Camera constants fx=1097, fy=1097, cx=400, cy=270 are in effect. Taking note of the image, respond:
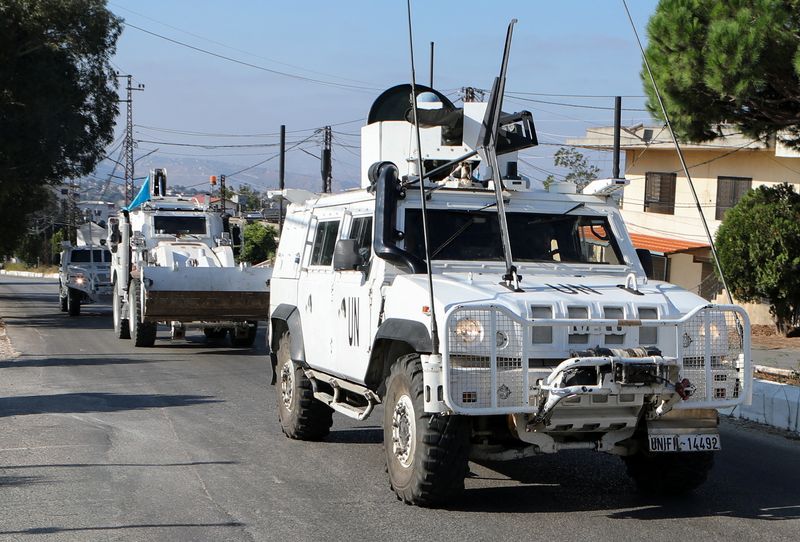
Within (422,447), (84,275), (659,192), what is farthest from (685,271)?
(422,447)

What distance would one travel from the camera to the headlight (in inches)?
269

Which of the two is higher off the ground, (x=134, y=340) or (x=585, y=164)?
(x=585, y=164)

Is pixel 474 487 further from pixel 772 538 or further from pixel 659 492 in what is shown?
pixel 772 538

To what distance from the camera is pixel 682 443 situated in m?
7.23

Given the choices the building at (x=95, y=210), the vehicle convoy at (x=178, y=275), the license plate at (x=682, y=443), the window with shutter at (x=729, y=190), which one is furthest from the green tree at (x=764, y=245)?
the building at (x=95, y=210)

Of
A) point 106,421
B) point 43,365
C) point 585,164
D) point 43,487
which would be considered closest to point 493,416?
point 43,487

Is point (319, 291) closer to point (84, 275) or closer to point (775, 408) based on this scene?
point (775, 408)

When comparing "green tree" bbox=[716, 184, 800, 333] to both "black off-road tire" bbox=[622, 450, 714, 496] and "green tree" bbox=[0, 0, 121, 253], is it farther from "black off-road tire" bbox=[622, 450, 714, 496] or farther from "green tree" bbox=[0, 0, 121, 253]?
"green tree" bbox=[0, 0, 121, 253]

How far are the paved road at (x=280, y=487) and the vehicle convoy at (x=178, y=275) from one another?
21.3 ft

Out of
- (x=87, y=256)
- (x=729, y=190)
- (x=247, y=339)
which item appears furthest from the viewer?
(x=87, y=256)

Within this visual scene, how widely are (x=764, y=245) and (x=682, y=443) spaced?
1569cm

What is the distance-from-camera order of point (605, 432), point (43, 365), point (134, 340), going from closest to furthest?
point (605, 432), point (43, 365), point (134, 340)

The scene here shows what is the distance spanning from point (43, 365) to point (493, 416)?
12366 mm

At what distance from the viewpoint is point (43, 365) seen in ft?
58.7
